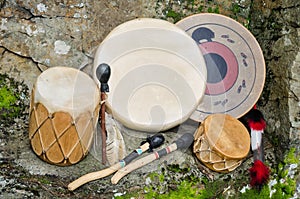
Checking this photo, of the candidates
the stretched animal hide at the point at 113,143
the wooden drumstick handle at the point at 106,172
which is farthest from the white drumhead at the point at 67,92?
the wooden drumstick handle at the point at 106,172

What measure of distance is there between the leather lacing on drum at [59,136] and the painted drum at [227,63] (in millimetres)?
599

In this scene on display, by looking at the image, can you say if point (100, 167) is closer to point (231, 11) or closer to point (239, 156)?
point (239, 156)

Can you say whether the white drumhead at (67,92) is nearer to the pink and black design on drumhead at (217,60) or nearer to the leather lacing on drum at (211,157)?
the leather lacing on drum at (211,157)

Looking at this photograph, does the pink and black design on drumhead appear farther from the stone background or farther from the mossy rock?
the mossy rock

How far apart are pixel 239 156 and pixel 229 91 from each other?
42 centimetres

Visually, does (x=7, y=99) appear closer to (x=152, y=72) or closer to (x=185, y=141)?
(x=152, y=72)

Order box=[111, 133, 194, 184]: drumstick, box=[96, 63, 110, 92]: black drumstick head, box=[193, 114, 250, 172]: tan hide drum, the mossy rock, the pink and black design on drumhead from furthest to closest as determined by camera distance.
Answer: the pink and black design on drumhead, the mossy rock, box=[193, 114, 250, 172]: tan hide drum, box=[111, 133, 194, 184]: drumstick, box=[96, 63, 110, 92]: black drumstick head

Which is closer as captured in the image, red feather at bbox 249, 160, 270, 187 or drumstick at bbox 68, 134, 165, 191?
drumstick at bbox 68, 134, 165, 191

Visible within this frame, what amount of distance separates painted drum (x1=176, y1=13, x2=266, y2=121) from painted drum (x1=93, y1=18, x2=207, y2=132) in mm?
118

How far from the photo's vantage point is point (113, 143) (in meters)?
2.90

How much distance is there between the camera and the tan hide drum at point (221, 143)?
9.67 ft

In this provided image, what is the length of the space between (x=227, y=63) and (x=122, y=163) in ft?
2.68

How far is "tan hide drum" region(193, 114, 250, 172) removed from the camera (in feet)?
9.67

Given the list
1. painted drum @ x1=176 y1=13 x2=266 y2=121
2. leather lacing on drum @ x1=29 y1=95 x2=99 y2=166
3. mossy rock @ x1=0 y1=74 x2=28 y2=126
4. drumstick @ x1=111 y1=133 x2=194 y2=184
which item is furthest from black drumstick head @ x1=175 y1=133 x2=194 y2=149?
mossy rock @ x1=0 y1=74 x2=28 y2=126
